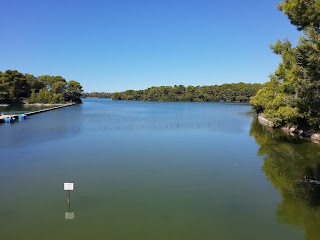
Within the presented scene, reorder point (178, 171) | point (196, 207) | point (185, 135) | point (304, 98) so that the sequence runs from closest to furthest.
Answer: point (304, 98), point (196, 207), point (178, 171), point (185, 135)

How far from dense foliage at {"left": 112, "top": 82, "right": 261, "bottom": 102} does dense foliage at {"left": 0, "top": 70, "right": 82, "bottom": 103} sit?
56.0 m

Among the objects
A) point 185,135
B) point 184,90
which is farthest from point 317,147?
point 184,90

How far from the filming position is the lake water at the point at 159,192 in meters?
9.35

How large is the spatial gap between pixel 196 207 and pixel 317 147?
16140 mm

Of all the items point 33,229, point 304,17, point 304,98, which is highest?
point 304,17

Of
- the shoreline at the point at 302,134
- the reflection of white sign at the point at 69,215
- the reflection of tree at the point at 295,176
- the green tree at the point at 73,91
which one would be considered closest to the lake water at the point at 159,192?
the reflection of tree at the point at 295,176

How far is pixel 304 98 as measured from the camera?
10.0 metres

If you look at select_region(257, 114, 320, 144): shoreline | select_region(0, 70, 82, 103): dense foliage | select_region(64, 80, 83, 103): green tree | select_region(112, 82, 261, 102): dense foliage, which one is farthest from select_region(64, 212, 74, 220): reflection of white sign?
select_region(112, 82, 261, 102): dense foliage

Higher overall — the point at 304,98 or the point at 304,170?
the point at 304,98

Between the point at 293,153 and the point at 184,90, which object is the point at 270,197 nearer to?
the point at 293,153

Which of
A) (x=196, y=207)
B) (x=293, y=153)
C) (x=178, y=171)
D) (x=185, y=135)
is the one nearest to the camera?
(x=196, y=207)

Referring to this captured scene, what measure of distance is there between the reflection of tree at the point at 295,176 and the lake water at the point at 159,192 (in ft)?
0.13

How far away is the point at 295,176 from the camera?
1552cm

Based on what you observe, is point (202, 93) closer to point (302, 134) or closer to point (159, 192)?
point (302, 134)
